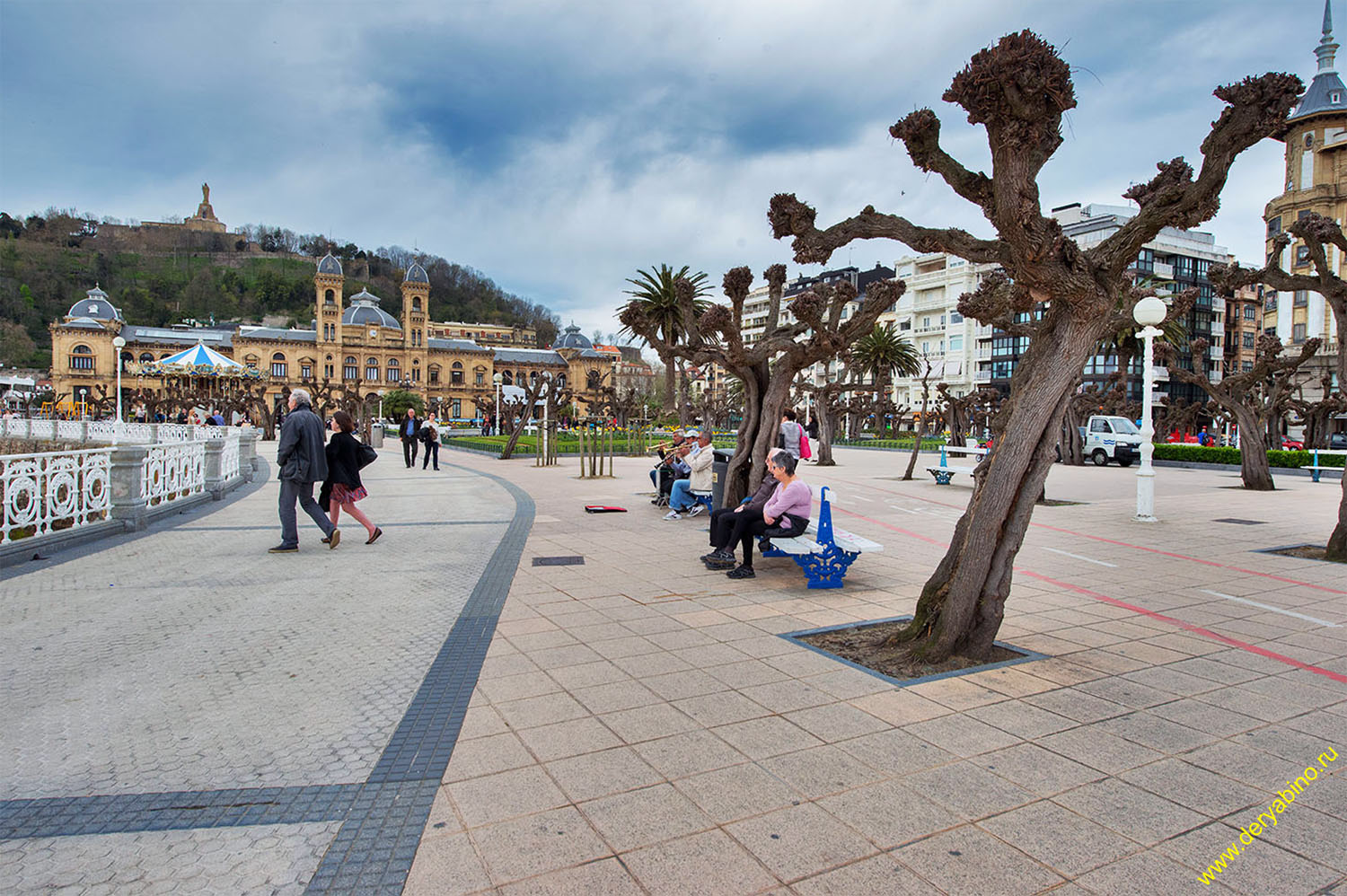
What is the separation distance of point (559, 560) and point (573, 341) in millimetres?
113869

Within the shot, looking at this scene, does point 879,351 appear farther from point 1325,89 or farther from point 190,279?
point 190,279

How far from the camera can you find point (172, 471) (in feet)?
39.8

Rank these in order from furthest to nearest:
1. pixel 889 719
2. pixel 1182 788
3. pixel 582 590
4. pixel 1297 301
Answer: pixel 1297 301 < pixel 582 590 < pixel 889 719 < pixel 1182 788

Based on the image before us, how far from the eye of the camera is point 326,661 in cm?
493

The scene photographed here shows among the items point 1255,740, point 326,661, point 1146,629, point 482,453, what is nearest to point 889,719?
point 1255,740

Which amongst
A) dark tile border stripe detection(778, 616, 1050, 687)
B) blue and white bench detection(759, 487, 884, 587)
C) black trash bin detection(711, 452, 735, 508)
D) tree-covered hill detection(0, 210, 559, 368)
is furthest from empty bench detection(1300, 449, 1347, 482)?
tree-covered hill detection(0, 210, 559, 368)

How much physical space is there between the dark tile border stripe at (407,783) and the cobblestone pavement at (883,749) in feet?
0.29

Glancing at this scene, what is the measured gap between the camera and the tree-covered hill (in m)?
119

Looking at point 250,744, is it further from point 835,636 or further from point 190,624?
Result: point 835,636

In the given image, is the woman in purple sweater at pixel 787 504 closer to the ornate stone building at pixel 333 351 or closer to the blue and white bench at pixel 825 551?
the blue and white bench at pixel 825 551

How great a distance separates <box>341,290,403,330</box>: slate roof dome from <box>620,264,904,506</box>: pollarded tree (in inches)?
4115

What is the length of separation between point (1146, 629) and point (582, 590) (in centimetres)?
441

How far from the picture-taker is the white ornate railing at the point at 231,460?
48.6 feet

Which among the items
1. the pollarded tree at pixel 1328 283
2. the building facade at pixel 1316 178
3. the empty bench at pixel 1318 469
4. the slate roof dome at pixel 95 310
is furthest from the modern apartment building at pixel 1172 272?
the slate roof dome at pixel 95 310
